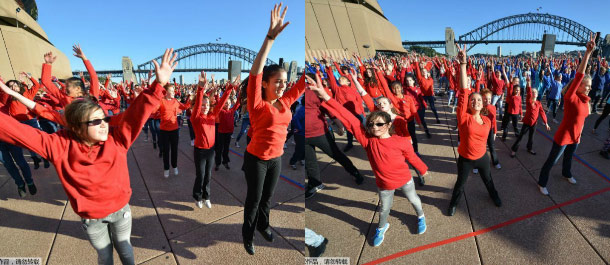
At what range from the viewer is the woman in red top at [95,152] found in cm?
174

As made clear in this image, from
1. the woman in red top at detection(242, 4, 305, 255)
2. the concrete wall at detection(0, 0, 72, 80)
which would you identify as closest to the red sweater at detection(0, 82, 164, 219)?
the woman in red top at detection(242, 4, 305, 255)

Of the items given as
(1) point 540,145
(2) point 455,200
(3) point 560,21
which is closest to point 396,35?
(1) point 540,145

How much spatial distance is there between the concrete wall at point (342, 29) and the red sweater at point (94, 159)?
92.1ft

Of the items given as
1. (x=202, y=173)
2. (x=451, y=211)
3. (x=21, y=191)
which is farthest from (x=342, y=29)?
(x=21, y=191)

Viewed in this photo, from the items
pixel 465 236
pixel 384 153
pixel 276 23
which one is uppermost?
pixel 276 23

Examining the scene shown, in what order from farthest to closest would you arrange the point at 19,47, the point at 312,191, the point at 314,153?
the point at 19,47
the point at 312,191
the point at 314,153

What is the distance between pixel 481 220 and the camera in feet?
11.0

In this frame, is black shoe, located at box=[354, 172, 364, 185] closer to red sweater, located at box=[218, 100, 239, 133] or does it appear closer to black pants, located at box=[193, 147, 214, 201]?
black pants, located at box=[193, 147, 214, 201]

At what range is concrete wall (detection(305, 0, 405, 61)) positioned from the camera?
32.2 m

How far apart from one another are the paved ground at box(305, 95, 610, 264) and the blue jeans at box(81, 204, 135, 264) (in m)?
1.88

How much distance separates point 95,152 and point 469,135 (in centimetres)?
357

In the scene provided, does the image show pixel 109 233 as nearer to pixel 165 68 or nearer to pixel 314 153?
pixel 165 68

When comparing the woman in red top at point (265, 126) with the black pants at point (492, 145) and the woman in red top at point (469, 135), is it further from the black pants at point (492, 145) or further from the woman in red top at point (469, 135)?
the black pants at point (492, 145)

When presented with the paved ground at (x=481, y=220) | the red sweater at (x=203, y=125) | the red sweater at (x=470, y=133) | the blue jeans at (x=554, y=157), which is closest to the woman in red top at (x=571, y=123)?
the blue jeans at (x=554, y=157)
